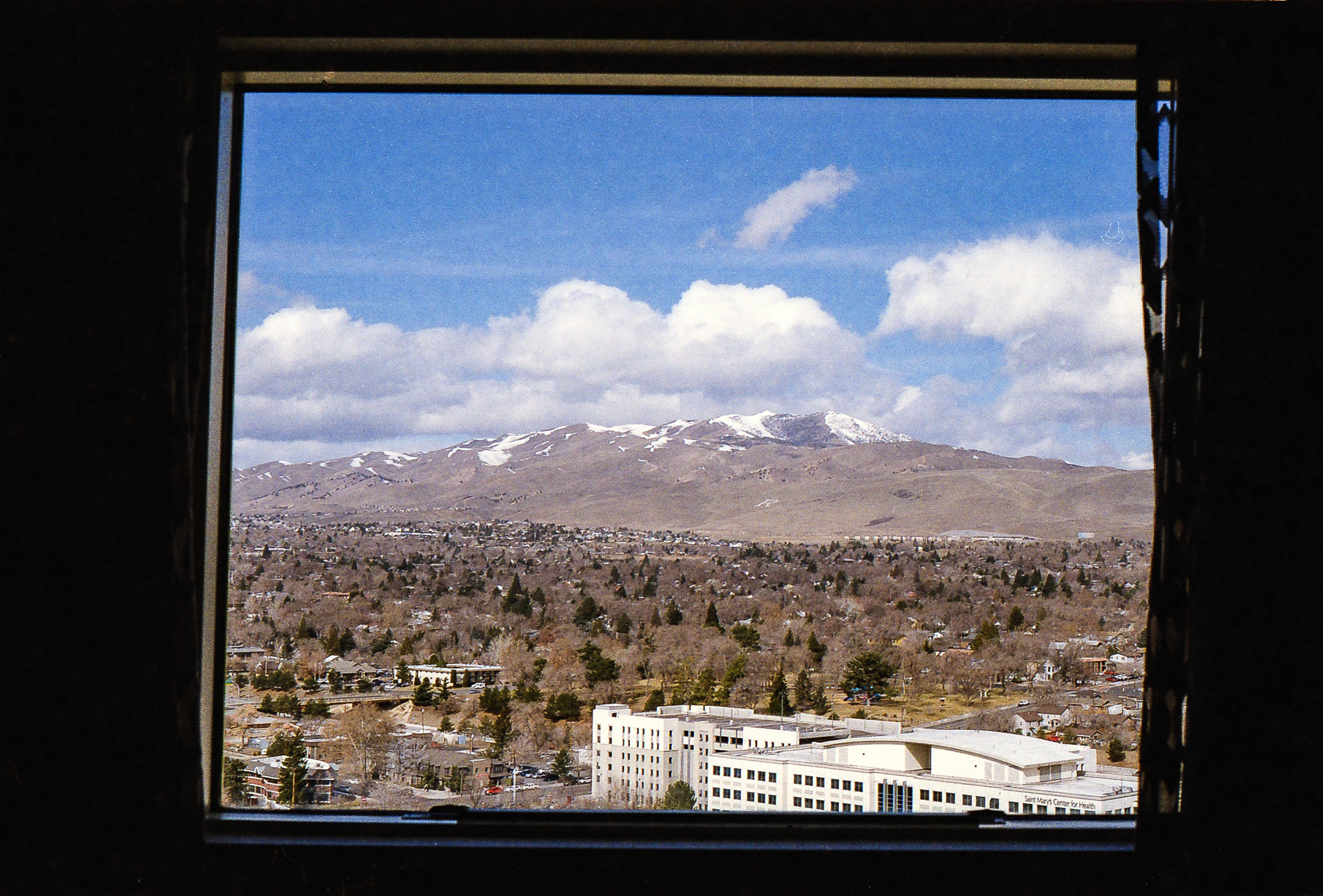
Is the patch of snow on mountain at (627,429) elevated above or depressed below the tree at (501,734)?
above

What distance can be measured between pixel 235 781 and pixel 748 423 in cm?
116

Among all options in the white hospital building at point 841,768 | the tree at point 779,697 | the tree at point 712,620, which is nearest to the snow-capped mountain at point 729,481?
the tree at point 712,620

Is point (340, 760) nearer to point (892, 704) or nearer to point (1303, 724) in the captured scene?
point (892, 704)

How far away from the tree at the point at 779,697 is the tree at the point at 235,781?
96cm

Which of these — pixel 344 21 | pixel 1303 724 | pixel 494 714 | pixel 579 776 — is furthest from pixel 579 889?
pixel 344 21

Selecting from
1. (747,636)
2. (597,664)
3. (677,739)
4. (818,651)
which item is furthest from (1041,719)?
(597,664)

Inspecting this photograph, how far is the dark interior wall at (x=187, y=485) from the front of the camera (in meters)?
1.51

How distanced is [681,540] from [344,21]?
113 centimetres

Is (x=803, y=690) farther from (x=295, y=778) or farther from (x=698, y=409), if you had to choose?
(x=295, y=778)

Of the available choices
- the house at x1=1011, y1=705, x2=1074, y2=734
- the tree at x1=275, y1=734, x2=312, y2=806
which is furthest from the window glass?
the tree at x1=275, y1=734, x2=312, y2=806

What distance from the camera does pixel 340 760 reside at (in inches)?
65.3

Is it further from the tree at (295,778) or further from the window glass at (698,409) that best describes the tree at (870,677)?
the tree at (295,778)

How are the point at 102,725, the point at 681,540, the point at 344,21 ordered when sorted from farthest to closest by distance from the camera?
the point at 681,540
the point at 344,21
the point at 102,725

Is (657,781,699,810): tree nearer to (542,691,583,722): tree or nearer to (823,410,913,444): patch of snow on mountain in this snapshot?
(542,691,583,722): tree
